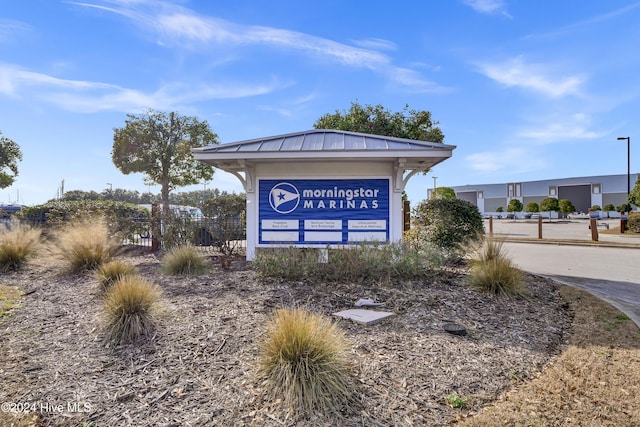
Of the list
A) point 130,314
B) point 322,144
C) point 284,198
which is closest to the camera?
point 130,314

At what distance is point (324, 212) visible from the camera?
7.97 meters

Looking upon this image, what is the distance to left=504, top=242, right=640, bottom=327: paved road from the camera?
5910mm

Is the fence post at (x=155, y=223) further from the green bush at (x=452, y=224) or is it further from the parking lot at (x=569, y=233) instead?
the parking lot at (x=569, y=233)

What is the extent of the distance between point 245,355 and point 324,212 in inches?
192

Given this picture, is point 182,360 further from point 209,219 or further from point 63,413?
point 209,219

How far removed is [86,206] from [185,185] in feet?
38.3

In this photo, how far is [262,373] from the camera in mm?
2932

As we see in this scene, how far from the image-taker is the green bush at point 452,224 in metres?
8.23

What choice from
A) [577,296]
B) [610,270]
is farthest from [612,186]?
[577,296]

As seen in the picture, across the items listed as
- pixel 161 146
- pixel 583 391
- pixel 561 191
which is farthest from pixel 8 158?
pixel 561 191

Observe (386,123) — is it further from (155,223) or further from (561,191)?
(561,191)

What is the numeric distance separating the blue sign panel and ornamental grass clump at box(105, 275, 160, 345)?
13.2ft

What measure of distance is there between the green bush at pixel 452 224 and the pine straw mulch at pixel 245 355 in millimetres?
2591

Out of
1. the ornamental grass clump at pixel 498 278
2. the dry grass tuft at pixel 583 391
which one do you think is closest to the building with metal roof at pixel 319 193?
the ornamental grass clump at pixel 498 278
